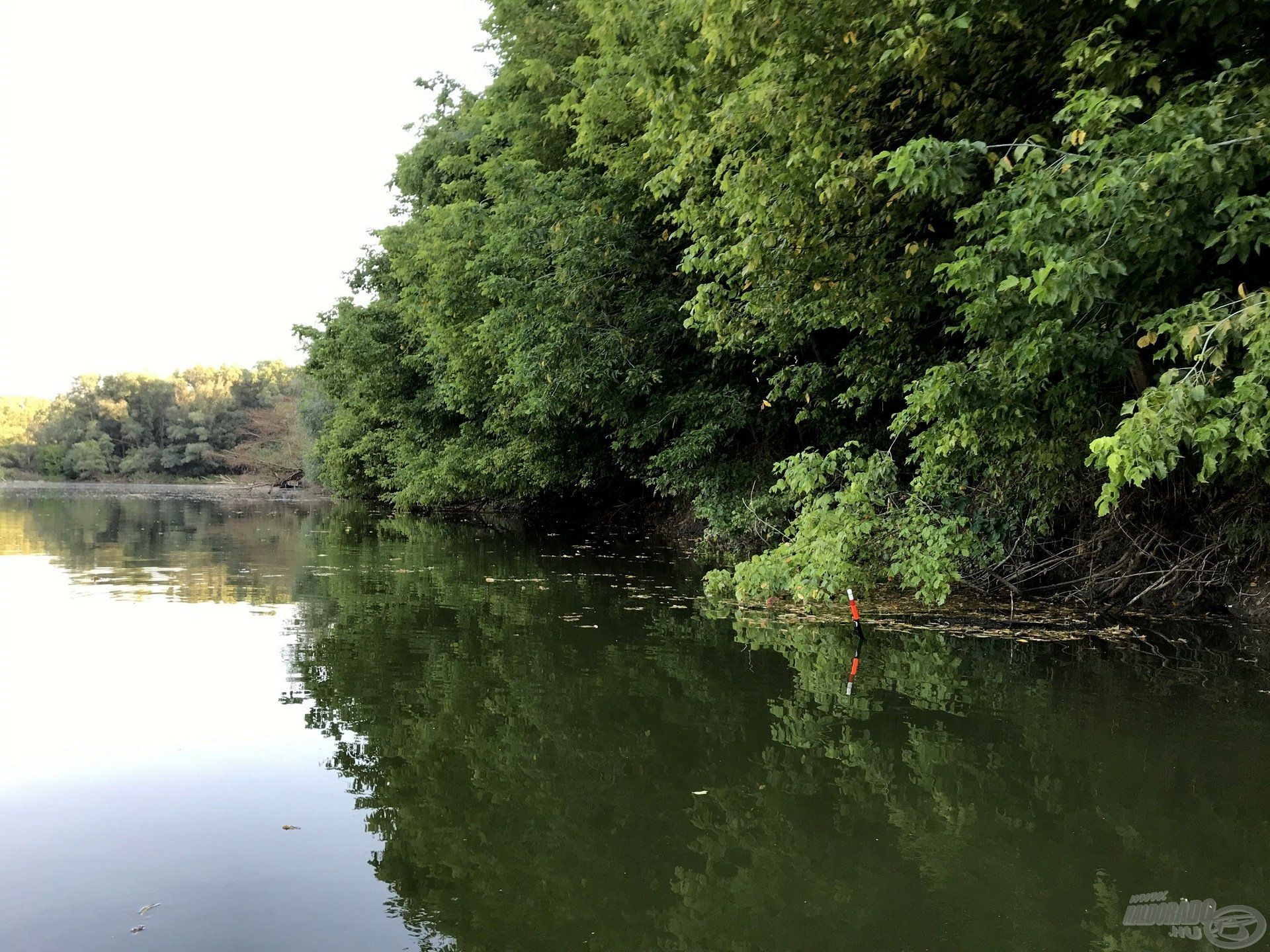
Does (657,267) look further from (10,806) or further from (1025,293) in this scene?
(10,806)

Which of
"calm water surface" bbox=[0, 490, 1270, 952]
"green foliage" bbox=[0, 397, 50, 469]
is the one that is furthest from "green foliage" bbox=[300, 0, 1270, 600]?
"green foliage" bbox=[0, 397, 50, 469]

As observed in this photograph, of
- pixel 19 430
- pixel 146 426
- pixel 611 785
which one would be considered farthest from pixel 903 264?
pixel 19 430

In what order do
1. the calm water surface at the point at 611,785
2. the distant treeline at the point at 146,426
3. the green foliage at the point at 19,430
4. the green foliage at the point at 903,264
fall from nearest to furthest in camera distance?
the calm water surface at the point at 611,785 → the green foliage at the point at 903,264 → the distant treeline at the point at 146,426 → the green foliage at the point at 19,430

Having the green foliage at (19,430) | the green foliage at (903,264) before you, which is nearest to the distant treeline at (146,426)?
the green foliage at (19,430)

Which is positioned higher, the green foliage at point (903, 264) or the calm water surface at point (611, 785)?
the green foliage at point (903, 264)

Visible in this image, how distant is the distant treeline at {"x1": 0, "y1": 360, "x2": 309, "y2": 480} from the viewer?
8562cm

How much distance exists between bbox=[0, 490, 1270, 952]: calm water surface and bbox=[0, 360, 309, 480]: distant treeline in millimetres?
76754

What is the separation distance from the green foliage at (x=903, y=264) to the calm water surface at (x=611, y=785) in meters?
1.61

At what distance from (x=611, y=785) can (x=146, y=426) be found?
9898 cm

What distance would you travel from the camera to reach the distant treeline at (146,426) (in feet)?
281

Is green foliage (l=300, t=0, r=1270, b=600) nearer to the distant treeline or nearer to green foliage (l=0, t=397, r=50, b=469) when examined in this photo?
the distant treeline

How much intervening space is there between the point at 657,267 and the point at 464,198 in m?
7.68

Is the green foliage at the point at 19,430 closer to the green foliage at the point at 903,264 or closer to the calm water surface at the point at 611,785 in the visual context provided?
the green foliage at the point at 903,264

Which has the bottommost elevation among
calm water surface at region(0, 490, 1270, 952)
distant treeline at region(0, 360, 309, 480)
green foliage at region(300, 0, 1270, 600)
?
calm water surface at region(0, 490, 1270, 952)
